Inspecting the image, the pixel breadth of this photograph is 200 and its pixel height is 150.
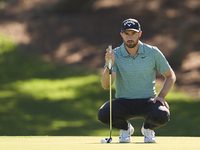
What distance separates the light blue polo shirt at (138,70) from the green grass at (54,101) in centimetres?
468

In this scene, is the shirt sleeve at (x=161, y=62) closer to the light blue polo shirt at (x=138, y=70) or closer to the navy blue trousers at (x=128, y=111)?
the light blue polo shirt at (x=138, y=70)

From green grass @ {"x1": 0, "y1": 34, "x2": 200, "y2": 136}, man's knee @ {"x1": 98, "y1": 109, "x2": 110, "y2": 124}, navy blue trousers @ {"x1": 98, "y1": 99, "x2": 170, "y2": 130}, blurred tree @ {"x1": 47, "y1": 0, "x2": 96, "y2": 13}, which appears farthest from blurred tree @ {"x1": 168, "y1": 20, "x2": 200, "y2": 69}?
man's knee @ {"x1": 98, "y1": 109, "x2": 110, "y2": 124}

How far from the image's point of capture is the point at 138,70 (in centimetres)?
616

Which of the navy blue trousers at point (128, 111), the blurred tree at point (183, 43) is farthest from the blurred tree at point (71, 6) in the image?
the navy blue trousers at point (128, 111)

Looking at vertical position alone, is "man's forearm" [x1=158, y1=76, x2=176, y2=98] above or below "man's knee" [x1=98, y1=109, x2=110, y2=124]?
above

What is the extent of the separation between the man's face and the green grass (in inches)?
194

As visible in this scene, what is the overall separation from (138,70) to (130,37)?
1.26ft

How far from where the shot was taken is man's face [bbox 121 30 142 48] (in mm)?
6035

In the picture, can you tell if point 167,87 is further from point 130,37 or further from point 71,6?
point 71,6

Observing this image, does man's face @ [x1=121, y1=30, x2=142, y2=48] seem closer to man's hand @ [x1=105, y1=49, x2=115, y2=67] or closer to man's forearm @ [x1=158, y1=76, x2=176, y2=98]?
man's hand @ [x1=105, y1=49, x2=115, y2=67]

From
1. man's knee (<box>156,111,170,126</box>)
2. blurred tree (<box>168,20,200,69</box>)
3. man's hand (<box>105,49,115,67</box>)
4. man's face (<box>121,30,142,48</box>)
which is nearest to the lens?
man's hand (<box>105,49,115,67</box>)

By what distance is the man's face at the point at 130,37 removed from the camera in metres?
6.04

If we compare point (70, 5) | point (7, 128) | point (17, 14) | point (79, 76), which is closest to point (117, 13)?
point (70, 5)

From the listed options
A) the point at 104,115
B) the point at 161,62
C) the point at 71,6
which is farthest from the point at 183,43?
the point at 104,115
